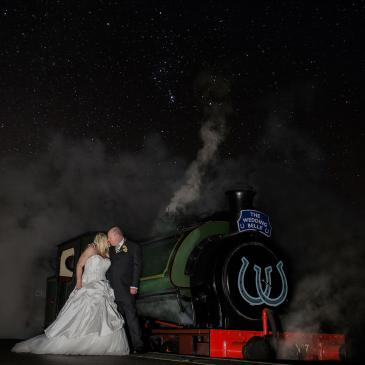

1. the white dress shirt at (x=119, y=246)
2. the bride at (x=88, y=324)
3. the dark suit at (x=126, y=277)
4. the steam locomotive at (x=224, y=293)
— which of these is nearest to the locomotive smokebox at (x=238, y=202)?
the steam locomotive at (x=224, y=293)

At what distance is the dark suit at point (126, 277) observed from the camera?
5.69 meters

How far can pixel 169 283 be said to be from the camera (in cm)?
676

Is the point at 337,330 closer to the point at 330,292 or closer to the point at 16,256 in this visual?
the point at 330,292

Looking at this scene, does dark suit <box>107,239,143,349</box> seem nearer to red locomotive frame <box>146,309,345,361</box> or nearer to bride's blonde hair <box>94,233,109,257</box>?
bride's blonde hair <box>94,233,109,257</box>

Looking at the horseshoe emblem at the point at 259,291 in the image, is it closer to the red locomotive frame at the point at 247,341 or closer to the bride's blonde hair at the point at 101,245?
the red locomotive frame at the point at 247,341

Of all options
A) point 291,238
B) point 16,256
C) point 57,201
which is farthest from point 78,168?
point 291,238

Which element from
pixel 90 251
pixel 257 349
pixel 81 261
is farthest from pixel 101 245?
pixel 257 349

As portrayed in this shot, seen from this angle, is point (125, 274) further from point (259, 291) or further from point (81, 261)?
point (259, 291)

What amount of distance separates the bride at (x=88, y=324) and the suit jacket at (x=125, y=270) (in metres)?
0.09

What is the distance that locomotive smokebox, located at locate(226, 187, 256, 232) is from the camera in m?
6.84

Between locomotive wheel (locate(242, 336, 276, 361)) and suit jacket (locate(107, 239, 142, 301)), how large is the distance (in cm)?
A: 147

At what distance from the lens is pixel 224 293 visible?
603 centimetres

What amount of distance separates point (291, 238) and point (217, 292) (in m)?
5.32

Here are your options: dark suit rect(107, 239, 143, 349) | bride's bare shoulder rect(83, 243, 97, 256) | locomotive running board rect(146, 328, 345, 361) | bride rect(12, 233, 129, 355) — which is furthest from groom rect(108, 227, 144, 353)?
locomotive running board rect(146, 328, 345, 361)
